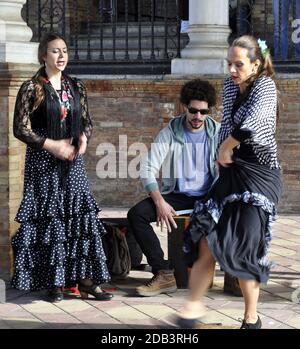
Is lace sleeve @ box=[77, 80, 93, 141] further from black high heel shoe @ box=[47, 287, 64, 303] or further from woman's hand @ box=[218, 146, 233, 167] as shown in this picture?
woman's hand @ box=[218, 146, 233, 167]

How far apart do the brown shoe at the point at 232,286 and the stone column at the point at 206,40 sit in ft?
12.4

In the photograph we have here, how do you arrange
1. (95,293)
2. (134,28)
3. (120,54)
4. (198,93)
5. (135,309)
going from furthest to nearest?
(134,28) → (120,54) → (198,93) → (95,293) → (135,309)

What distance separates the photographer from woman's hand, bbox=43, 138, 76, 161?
218 inches

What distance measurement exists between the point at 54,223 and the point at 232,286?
4.18 feet

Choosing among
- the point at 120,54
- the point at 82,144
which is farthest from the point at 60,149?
the point at 120,54

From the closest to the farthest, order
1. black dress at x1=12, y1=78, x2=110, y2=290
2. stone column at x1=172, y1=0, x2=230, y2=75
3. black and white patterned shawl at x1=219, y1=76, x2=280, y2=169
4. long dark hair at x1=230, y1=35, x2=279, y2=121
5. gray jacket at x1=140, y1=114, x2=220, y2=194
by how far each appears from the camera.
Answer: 1. black and white patterned shawl at x1=219, y1=76, x2=280, y2=169
2. long dark hair at x1=230, y1=35, x2=279, y2=121
3. black dress at x1=12, y1=78, x2=110, y2=290
4. gray jacket at x1=140, y1=114, x2=220, y2=194
5. stone column at x1=172, y1=0, x2=230, y2=75

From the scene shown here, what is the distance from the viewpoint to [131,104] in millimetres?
9703

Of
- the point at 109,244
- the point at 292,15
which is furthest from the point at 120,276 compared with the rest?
the point at 292,15

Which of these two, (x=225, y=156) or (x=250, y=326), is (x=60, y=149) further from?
(x=250, y=326)

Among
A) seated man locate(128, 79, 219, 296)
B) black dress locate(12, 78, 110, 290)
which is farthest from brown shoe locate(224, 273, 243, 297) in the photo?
black dress locate(12, 78, 110, 290)

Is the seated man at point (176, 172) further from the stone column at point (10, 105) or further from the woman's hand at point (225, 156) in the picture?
the woman's hand at point (225, 156)

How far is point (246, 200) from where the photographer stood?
4727 mm

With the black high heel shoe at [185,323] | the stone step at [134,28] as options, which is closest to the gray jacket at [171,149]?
the black high heel shoe at [185,323]
